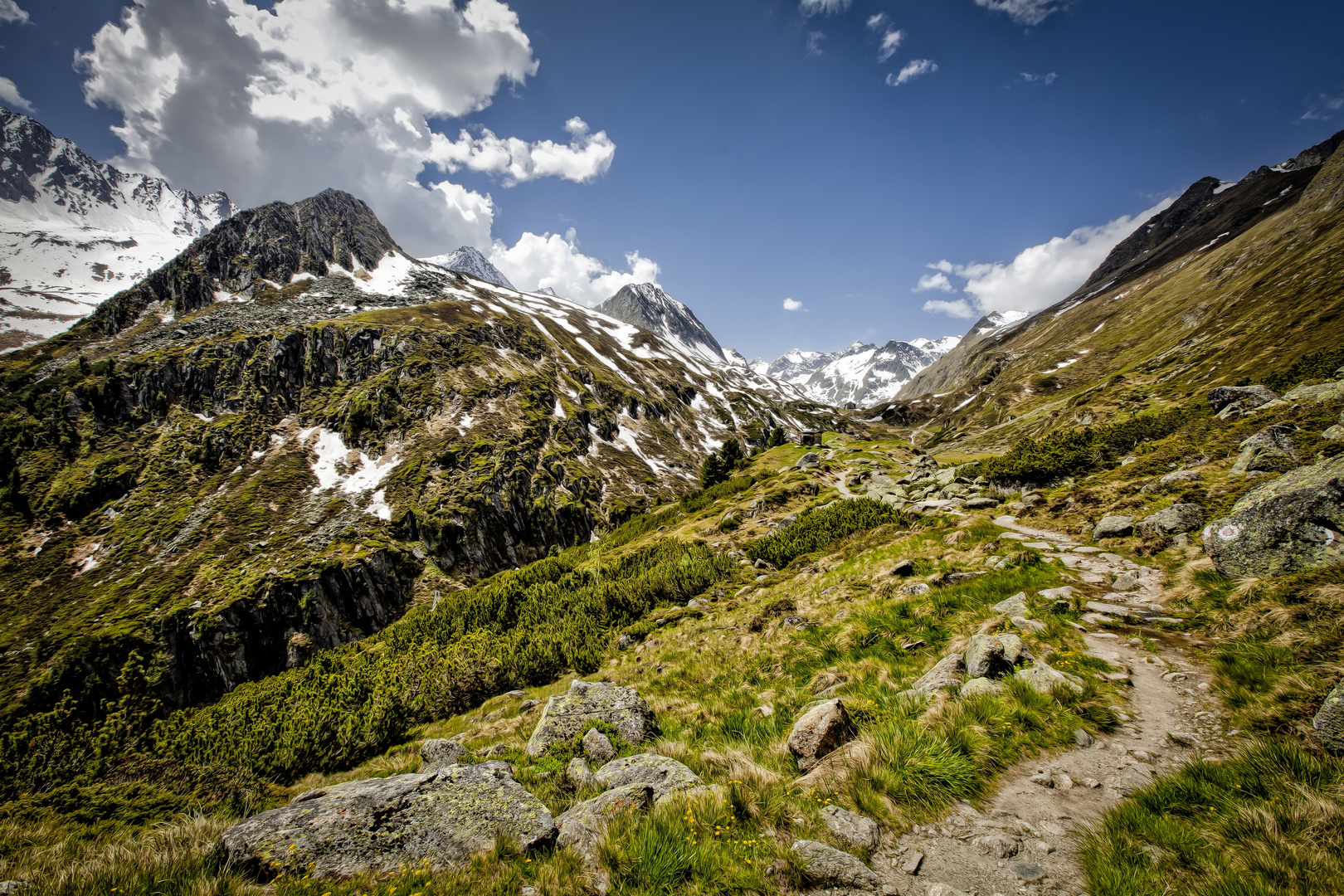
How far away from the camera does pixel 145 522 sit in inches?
2018

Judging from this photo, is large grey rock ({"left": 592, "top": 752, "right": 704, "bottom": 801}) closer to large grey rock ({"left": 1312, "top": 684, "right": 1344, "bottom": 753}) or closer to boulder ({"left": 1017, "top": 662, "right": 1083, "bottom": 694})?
boulder ({"left": 1017, "top": 662, "right": 1083, "bottom": 694})

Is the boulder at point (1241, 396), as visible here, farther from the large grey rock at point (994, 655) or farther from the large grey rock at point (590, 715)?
the large grey rock at point (590, 715)

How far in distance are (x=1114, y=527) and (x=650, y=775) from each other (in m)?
15.5

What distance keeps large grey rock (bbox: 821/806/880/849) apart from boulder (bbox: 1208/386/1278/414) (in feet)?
114

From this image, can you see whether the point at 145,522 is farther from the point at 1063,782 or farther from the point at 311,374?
the point at 1063,782

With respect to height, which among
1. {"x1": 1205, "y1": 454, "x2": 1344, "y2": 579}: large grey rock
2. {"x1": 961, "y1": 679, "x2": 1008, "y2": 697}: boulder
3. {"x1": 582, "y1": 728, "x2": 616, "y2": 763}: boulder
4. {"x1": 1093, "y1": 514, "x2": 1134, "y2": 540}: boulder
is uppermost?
{"x1": 582, "y1": 728, "x2": 616, "y2": 763}: boulder

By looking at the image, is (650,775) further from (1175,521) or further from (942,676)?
(1175,521)

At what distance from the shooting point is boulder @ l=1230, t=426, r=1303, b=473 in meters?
13.2

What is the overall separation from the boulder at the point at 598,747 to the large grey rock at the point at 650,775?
1.00 metres

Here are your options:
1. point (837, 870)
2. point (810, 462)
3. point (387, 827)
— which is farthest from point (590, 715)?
point (810, 462)

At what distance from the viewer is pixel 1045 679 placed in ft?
22.7

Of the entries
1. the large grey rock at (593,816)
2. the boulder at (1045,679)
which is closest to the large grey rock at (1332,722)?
the boulder at (1045,679)

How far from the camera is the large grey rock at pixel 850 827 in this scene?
4.65 m

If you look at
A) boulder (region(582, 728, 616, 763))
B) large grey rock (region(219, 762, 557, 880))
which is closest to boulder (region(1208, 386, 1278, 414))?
boulder (region(582, 728, 616, 763))
